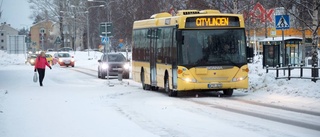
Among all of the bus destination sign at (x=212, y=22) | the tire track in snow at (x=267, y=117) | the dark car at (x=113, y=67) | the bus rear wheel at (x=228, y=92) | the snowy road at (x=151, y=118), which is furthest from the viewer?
the dark car at (x=113, y=67)

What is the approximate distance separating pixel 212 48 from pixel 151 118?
26.5 ft

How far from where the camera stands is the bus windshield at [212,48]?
2280cm

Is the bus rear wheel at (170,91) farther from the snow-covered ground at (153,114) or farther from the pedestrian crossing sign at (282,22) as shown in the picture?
the pedestrian crossing sign at (282,22)

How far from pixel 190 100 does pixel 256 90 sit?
4.46 meters

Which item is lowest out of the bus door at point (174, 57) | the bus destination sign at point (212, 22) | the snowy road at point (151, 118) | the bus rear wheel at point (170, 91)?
the snowy road at point (151, 118)

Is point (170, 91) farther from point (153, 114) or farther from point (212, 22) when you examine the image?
point (153, 114)

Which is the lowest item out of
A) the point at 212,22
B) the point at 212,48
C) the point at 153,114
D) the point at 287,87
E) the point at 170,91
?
the point at 153,114

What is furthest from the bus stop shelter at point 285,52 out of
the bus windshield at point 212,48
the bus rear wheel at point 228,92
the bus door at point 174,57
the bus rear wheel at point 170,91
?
the bus door at point 174,57

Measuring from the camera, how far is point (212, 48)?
22.9 metres

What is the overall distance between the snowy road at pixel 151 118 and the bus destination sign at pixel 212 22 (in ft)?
9.01

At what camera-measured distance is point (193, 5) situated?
41.4 m

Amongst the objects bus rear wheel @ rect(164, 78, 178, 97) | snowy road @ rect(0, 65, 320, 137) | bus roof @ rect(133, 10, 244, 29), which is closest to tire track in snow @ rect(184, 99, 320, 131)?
snowy road @ rect(0, 65, 320, 137)

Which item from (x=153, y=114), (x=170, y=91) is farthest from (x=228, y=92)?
(x=153, y=114)

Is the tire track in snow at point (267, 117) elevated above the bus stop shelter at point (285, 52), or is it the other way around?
the bus stop shelter at point (285, 52)
